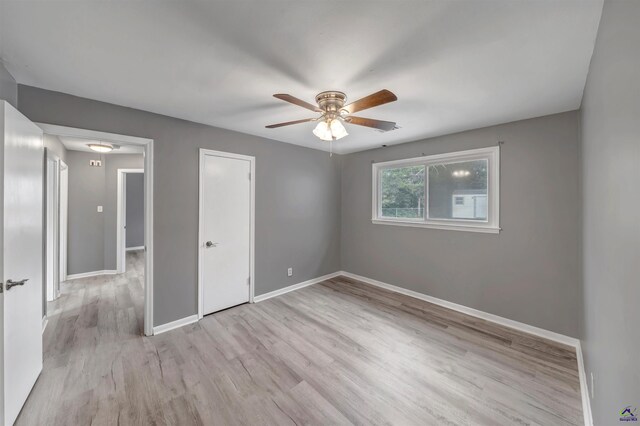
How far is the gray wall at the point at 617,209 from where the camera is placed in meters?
0.79

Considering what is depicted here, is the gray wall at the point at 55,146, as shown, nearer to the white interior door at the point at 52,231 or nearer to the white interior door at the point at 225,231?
the white interior door at the point at 52,231

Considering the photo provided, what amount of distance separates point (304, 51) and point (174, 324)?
313 cm

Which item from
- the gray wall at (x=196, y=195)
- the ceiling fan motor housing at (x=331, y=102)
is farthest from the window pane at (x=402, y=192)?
the ceiling fan motor housing at (x=331, y=102)

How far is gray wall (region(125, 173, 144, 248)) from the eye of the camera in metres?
7.47

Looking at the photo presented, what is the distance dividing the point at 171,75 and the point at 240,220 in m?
1.97

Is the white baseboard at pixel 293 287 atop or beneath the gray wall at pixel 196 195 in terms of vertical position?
beneath

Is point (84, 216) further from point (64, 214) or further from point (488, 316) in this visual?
point (488, 316)

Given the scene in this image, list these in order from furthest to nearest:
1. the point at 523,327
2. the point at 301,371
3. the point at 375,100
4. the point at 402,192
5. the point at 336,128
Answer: the point at 402,192 < the point at 523,327 < the point at 301,371 < the point at 336,128 < the point at 375,100

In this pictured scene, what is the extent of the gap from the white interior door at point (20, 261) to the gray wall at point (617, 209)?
3.04 m

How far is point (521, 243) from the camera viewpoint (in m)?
2.81

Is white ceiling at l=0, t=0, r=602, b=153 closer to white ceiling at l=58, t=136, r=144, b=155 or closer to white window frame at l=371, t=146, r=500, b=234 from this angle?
white window frame at l=371, t=146, r=500, b=234

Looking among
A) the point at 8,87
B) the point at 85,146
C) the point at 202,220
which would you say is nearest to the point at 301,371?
the point at 202,220

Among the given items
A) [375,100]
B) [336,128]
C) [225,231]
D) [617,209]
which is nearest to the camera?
[617,209]

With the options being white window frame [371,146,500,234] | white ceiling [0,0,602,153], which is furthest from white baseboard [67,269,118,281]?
white window frame [371,146,500,234]
